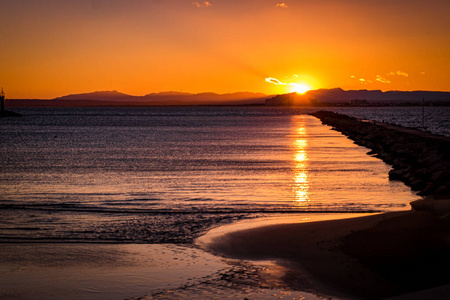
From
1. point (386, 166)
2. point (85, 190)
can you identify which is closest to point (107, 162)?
point (85, 190)

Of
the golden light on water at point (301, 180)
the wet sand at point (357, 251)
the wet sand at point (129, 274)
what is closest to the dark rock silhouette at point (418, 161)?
the golden light on water at point (301, 180)

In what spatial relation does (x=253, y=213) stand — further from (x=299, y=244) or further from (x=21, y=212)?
(x=21, y=212)

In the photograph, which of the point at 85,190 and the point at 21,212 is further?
the point at 85,190

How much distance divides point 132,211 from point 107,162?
13.2 metres

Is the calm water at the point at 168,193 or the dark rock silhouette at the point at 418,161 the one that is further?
the dark rock silhouette at the point at 418,161

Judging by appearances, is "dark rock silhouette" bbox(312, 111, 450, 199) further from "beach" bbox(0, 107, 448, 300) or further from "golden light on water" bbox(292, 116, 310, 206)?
"golden light on water" bbox(292, 116, 310, 206)

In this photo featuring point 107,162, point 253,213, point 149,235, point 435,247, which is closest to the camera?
point 435,247

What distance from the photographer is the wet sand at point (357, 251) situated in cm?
718

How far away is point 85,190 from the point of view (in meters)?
16.5

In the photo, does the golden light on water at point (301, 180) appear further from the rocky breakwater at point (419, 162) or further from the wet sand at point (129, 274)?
the wet sand at point (129, 274)

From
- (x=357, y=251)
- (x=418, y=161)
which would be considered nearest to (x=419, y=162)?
(x=418, y=161)

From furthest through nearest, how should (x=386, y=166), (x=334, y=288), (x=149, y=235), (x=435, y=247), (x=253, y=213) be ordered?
(x=386, y=166) → (x=253, y=213) → (x=149, y=235) → (x=435, y=247) → (x=334, y=288)

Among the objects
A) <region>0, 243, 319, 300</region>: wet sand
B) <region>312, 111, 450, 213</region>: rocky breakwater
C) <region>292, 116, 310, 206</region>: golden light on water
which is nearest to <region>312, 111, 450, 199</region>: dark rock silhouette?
<region>312, 111, 450, 213</region>: rocky breakwater

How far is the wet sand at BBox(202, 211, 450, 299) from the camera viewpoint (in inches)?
283
